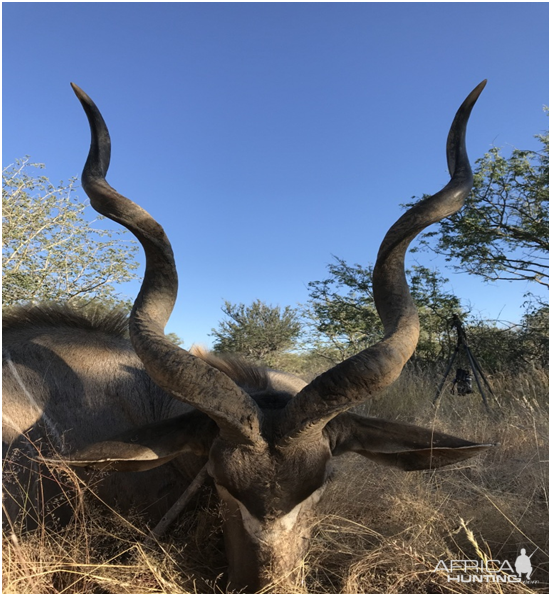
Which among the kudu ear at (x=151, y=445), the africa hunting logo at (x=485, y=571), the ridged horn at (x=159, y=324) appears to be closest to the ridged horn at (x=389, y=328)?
the ridged horn at (x=159, y=324)

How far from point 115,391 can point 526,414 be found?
19.3ft

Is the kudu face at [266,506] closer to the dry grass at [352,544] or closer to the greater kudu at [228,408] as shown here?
the greater kudu at [228,408]

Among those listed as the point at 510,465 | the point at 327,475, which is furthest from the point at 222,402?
the point at 510,465

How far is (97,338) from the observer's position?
3979 millimetres

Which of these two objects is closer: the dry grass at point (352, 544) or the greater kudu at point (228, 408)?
the greater kudu at point (228, 408)

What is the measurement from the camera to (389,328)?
2.75m

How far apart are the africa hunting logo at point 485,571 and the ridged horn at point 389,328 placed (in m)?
1.16

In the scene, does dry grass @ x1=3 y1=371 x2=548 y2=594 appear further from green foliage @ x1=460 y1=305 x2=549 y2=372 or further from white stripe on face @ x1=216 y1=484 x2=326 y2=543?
green foliage @ x1=460 y1=305 x2=549 y2=372

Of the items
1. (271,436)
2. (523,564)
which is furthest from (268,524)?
(523,564)

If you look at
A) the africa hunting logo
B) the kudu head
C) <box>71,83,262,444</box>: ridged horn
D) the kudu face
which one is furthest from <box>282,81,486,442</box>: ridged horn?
the africa hunting logo

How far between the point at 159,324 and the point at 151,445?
0.69 meters

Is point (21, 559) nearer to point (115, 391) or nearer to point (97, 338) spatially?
point (115, 391)

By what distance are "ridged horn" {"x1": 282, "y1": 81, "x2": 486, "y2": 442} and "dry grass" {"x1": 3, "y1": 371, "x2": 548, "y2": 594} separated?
894 mm

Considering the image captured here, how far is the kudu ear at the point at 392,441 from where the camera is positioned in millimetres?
2629
